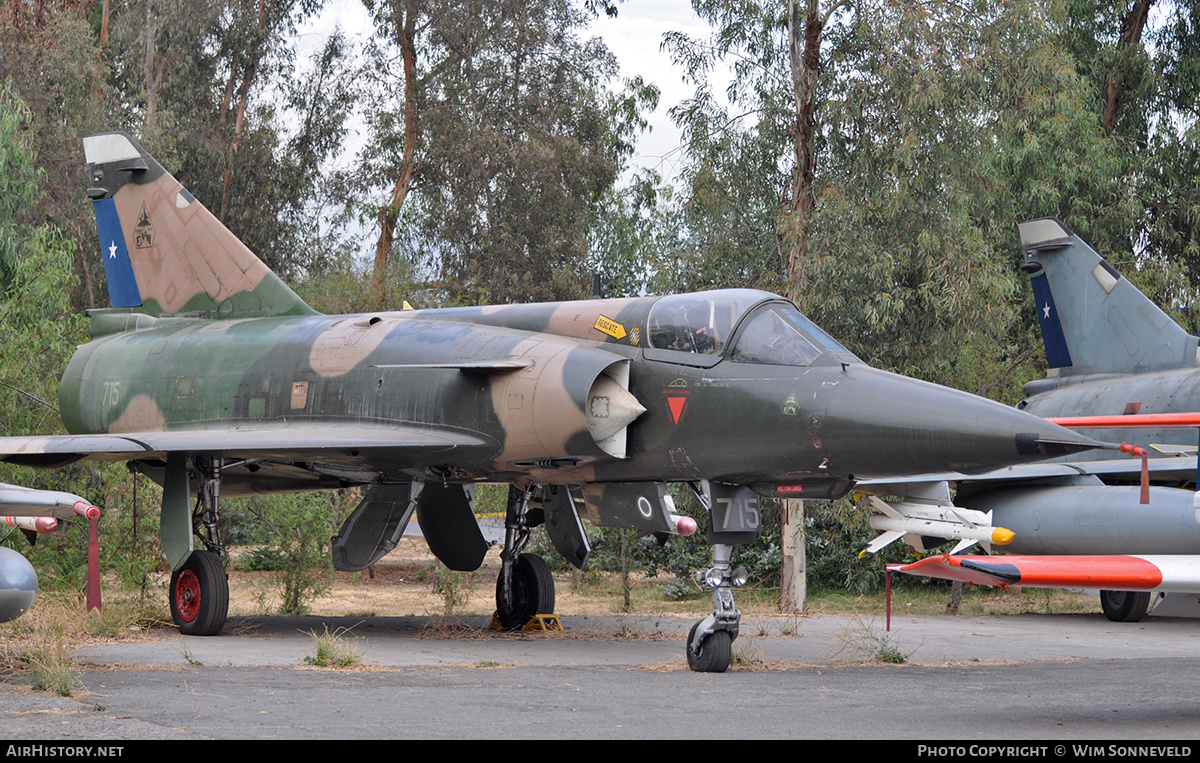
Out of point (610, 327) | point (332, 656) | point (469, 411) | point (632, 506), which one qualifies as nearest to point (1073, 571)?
point (632, 506)

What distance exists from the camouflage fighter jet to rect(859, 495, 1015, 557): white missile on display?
2.47 meters

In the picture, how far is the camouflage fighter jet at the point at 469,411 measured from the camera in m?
9.92

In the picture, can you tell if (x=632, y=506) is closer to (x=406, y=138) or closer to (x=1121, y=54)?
(x=406, y=138)

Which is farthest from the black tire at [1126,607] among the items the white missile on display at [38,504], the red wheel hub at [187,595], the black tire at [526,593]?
A: the white missile on display at [38,504]

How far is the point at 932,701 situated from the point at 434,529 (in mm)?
7597

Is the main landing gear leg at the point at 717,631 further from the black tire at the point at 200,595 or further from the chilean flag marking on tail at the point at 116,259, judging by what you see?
the chilean flag marking on tail at the point at 116,259

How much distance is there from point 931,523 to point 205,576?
7.97m

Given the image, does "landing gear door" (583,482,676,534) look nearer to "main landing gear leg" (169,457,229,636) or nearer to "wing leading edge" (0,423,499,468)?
"wing leading edge" (0,423,499,468)

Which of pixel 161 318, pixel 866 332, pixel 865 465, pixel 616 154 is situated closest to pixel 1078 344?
pixel 866 332

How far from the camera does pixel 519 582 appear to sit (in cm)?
1398


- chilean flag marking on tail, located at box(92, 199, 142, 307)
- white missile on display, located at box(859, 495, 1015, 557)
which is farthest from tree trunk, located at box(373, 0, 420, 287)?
white missile on display, located at box(859, 495, 1015, 557)

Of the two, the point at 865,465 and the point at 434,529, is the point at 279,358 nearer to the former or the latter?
the point at 434,529

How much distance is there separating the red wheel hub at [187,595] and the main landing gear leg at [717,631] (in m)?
5.62

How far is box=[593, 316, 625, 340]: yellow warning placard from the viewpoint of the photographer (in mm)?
11281
